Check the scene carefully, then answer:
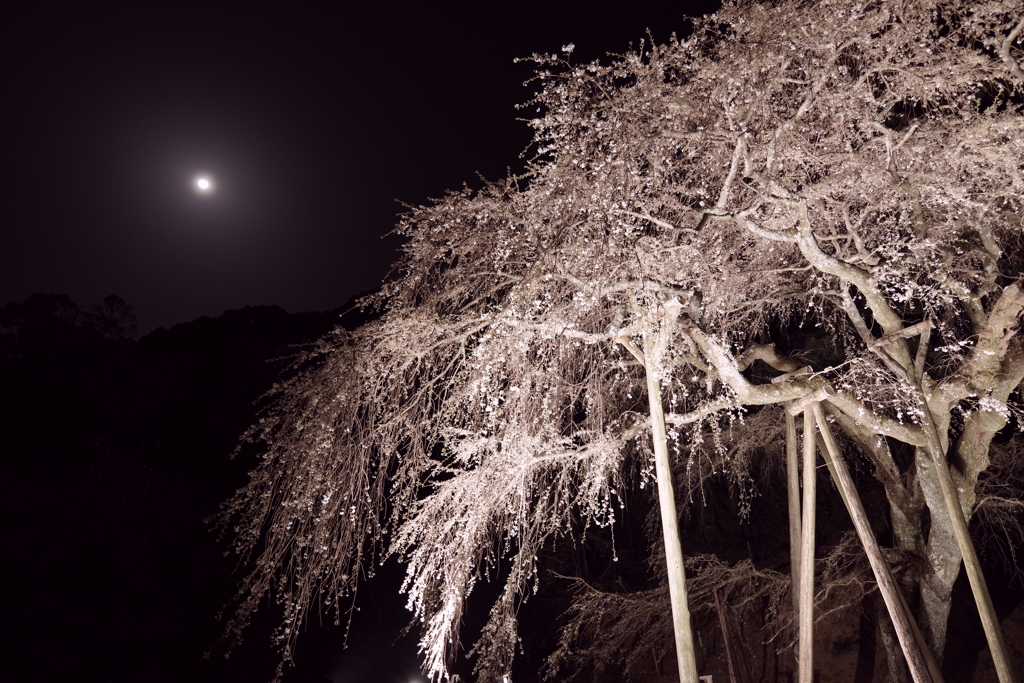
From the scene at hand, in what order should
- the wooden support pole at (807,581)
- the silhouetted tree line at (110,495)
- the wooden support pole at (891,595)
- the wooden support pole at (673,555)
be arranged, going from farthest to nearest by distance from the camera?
1. the silhouetted tree line at (110,495)
2. the wooden support pole at (807,581)
3. the wooden support pole at (891,595)
4. the wooden support pole at (673,555)

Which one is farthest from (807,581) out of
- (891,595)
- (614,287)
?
(614,287)

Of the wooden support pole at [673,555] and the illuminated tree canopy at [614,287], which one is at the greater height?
the illuminated tree canopy at [614,287]

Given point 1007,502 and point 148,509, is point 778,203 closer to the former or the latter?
point 1007,502

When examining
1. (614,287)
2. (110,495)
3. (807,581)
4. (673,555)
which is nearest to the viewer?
(673,555)

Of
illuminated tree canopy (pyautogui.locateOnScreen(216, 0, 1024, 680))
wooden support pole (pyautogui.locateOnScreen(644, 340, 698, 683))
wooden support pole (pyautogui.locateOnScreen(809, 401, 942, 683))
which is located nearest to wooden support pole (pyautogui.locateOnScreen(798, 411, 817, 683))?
wooden support pole (pyautogui.locateOnScreen(809, 401, 942, 683))

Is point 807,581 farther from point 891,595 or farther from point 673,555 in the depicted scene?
point 673,555

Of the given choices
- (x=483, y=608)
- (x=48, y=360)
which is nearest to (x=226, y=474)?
(x=48, y=360)

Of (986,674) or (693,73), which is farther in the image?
(986,674)

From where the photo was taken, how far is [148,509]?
1452 centimetres

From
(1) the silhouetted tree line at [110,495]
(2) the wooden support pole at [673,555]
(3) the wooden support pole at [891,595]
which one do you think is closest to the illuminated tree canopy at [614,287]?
(2) the wooden support pole at [673,555]

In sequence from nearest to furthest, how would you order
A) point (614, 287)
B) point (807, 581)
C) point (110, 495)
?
point (614, 287) < point (807, 581) < point (110, 495)

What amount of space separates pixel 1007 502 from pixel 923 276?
8.62 feet

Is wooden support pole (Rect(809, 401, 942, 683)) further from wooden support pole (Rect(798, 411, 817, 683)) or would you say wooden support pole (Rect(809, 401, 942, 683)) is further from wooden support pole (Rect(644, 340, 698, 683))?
wooden support pole (Rect(644, 340, 698, 683))

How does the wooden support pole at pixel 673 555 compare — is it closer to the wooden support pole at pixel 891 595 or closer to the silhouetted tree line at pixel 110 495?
the wooden support pole at pixel 891 595
